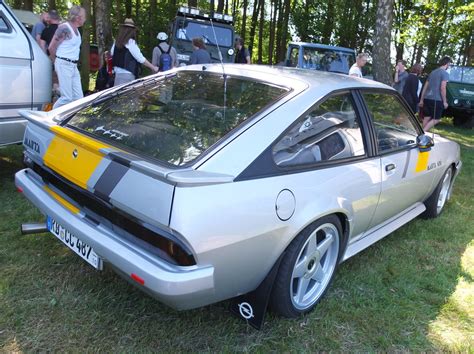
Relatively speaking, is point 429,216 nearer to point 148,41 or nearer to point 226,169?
point 226,169

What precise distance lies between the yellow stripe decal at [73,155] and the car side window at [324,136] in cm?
95

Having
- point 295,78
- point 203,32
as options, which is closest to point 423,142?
point 295,78

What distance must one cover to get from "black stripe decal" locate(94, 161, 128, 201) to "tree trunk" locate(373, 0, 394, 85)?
7.40 meters

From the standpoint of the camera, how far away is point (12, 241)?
321cm

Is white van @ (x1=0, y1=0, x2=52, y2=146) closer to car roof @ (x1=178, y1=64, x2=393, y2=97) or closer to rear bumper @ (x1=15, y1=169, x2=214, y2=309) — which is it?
car roof @ (x1=178, y1=64, x2=393, y2=97)

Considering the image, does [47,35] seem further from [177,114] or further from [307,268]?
[307,268]

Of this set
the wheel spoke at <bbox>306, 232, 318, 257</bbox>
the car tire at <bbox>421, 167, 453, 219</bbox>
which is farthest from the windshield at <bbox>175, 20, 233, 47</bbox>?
the wheel spoke at <bbox>306, 232, 318, 257</bbox>

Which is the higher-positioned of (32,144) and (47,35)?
(47,35)

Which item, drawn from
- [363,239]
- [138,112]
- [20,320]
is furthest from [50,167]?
[363,239]

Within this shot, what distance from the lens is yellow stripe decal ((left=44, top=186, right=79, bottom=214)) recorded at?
7.89 ft

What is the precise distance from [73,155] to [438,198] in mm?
3567

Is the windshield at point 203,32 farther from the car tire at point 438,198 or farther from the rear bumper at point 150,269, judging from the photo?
the rear bumper at point 150,269

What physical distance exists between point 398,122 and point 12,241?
3.14 meters

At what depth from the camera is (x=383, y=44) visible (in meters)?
8.52
